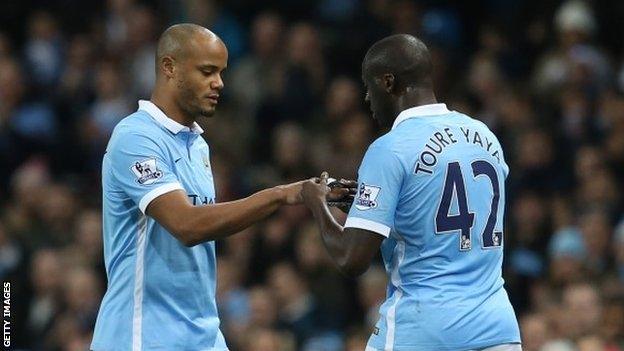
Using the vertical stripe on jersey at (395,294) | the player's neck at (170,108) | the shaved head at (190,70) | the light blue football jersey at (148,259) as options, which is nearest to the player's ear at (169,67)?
the shaved head at (190,70)

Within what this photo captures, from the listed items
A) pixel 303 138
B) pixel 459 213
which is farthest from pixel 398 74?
pixel 303 138

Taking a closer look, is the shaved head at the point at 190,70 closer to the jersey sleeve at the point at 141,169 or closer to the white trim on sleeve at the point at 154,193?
the jersey sleeve at the point at 141,169

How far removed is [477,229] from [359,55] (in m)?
7.81

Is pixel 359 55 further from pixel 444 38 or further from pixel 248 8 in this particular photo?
pixel 248 8

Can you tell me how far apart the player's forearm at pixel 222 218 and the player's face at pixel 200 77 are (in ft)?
1.98

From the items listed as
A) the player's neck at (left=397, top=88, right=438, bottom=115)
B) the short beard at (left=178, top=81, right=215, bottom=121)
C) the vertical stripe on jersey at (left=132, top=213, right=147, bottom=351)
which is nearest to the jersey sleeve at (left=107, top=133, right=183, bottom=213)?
the vertical stripe on jersey at (left=132, top=213, right=147, bottom=351)

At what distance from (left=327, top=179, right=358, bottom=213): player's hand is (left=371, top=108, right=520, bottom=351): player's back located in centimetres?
37

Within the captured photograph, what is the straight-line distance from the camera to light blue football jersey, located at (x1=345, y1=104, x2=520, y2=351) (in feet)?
20.4

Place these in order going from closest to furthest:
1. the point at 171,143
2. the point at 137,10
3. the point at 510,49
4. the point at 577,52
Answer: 1. the point at 171,143
2. the point at 577,52
3. the point at 510,49
4. the point at 137,10

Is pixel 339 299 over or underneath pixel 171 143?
underneath

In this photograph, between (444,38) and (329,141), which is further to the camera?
(444,38)

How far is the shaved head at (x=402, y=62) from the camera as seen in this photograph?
6430mm

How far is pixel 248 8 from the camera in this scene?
15352mm

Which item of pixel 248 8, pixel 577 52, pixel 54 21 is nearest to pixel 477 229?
pixel 577 52
